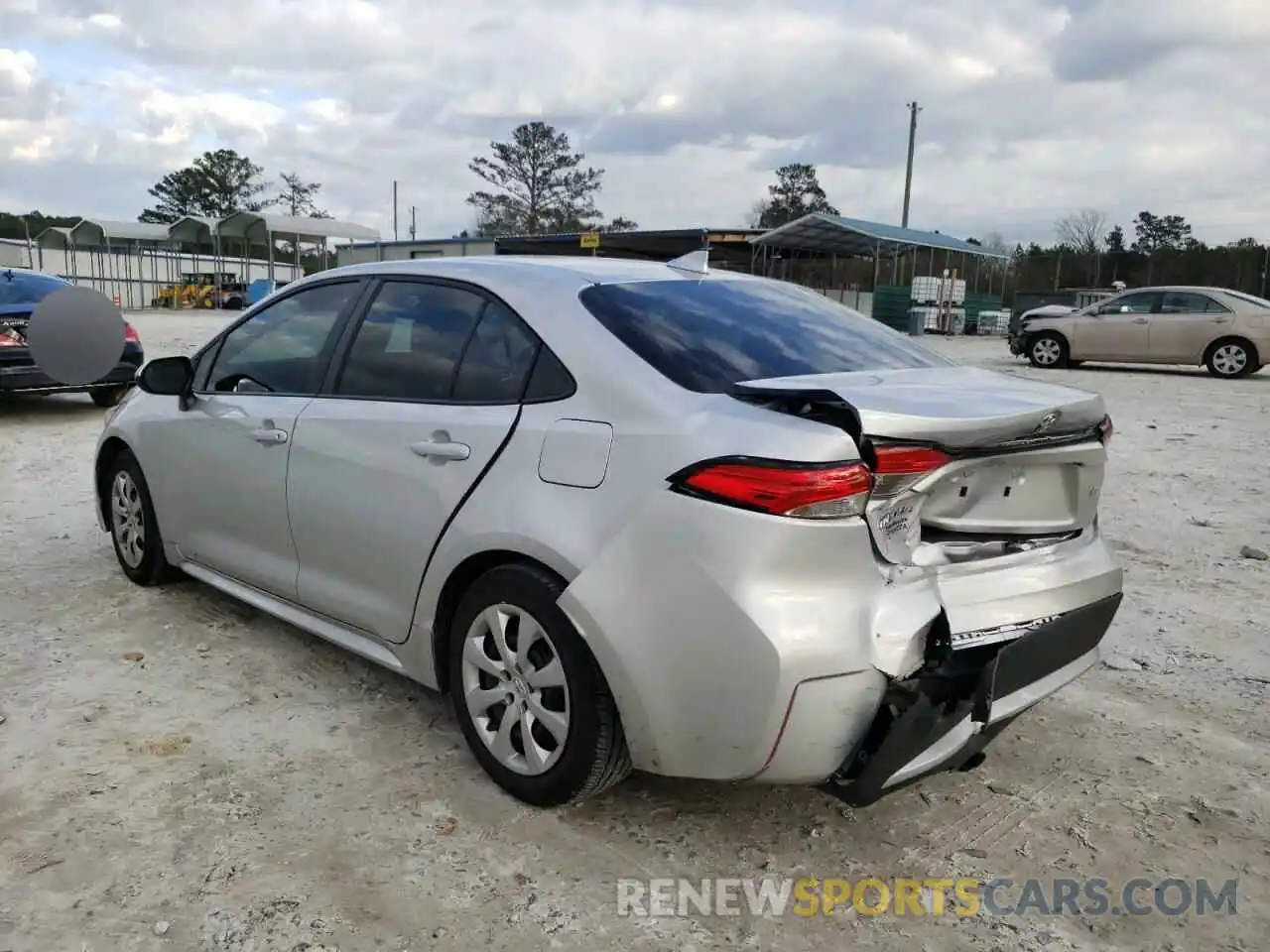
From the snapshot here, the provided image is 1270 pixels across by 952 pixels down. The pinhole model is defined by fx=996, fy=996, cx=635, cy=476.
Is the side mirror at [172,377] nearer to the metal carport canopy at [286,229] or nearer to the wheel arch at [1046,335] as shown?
the wheel arch at [1046,335]

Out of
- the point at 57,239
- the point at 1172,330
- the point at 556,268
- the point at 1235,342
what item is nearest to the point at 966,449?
the point at 556,268

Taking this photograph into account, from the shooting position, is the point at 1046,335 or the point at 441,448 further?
the point at 1046,335

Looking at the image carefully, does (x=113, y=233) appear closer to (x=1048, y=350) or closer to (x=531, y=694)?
(x=1048, y=350)

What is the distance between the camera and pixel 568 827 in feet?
8.97

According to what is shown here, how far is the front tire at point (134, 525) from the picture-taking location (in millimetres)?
4465

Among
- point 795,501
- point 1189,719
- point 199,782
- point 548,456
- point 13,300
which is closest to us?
point 795,501

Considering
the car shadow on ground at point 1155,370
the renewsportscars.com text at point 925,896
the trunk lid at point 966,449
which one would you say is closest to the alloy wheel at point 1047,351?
the car shadow on ground at point 1155,370

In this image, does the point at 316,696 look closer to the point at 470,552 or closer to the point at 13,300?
the point at 470,552

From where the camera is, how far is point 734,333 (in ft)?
9.55

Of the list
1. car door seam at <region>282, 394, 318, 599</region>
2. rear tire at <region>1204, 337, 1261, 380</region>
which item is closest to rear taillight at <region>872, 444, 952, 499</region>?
car door seam at <region>282, 394, 318, 599</region>

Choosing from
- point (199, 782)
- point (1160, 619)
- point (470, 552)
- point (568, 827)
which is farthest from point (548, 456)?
point (1160, 619)

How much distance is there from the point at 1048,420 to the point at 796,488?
0.76 m

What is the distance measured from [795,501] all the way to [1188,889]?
1.45 meters

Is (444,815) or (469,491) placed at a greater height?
(469,491)
